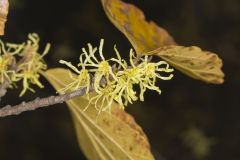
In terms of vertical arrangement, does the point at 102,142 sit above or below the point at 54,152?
below

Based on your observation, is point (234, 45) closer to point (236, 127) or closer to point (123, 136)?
point (236, 127)

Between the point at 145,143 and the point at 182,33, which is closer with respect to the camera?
the point at 145,143

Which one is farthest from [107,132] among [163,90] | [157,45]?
[163,90]

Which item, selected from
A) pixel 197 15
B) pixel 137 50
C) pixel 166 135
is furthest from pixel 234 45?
pixel 137 50

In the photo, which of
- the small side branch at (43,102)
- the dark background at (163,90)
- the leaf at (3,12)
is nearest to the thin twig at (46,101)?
the small side branch at (43,102)

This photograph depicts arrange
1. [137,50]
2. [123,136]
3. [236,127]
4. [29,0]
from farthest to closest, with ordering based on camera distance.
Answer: [236,127] → [29,0] → [123,136] → [137,50]

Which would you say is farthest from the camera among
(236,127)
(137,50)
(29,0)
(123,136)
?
(236,127)

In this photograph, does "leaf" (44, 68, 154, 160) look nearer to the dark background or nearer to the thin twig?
the thin twig

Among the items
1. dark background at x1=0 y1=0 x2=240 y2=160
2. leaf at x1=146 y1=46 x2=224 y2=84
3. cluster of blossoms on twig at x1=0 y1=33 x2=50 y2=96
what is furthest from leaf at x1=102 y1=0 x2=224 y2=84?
dark background at x1=0 y1=0 x2=240 y2=160

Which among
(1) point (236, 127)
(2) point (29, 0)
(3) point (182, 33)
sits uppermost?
(2) point (29, 0)
